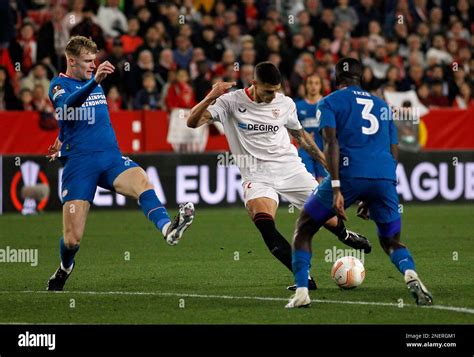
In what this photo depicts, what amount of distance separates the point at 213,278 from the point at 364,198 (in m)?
2.89

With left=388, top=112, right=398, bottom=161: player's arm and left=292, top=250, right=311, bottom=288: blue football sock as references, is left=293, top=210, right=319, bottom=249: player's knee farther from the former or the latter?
left=388, top=112, right=398, bottom=161: player's arm

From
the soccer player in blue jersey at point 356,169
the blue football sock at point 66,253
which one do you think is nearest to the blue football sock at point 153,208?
the blue football sock at point 66,253

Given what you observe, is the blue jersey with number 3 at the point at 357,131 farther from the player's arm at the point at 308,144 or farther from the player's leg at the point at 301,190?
the player's leg at the point at 301,190

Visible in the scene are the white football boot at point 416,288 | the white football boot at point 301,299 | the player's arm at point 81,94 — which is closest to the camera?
the white football boot at point 416,288

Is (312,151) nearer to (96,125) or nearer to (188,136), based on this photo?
(96,125)

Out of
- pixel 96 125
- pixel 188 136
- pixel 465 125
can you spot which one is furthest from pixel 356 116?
pixel 465 125

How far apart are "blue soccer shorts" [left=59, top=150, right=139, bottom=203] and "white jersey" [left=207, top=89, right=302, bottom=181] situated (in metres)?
1.22

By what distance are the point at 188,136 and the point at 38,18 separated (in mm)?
4025

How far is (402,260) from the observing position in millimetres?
9617

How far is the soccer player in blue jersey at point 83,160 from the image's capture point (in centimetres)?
1085

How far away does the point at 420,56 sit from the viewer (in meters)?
24.5

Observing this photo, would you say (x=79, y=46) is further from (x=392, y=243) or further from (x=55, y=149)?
(x=392, y=243)

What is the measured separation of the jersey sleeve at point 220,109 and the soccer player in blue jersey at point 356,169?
1914mm

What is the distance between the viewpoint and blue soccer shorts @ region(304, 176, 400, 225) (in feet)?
31.4
